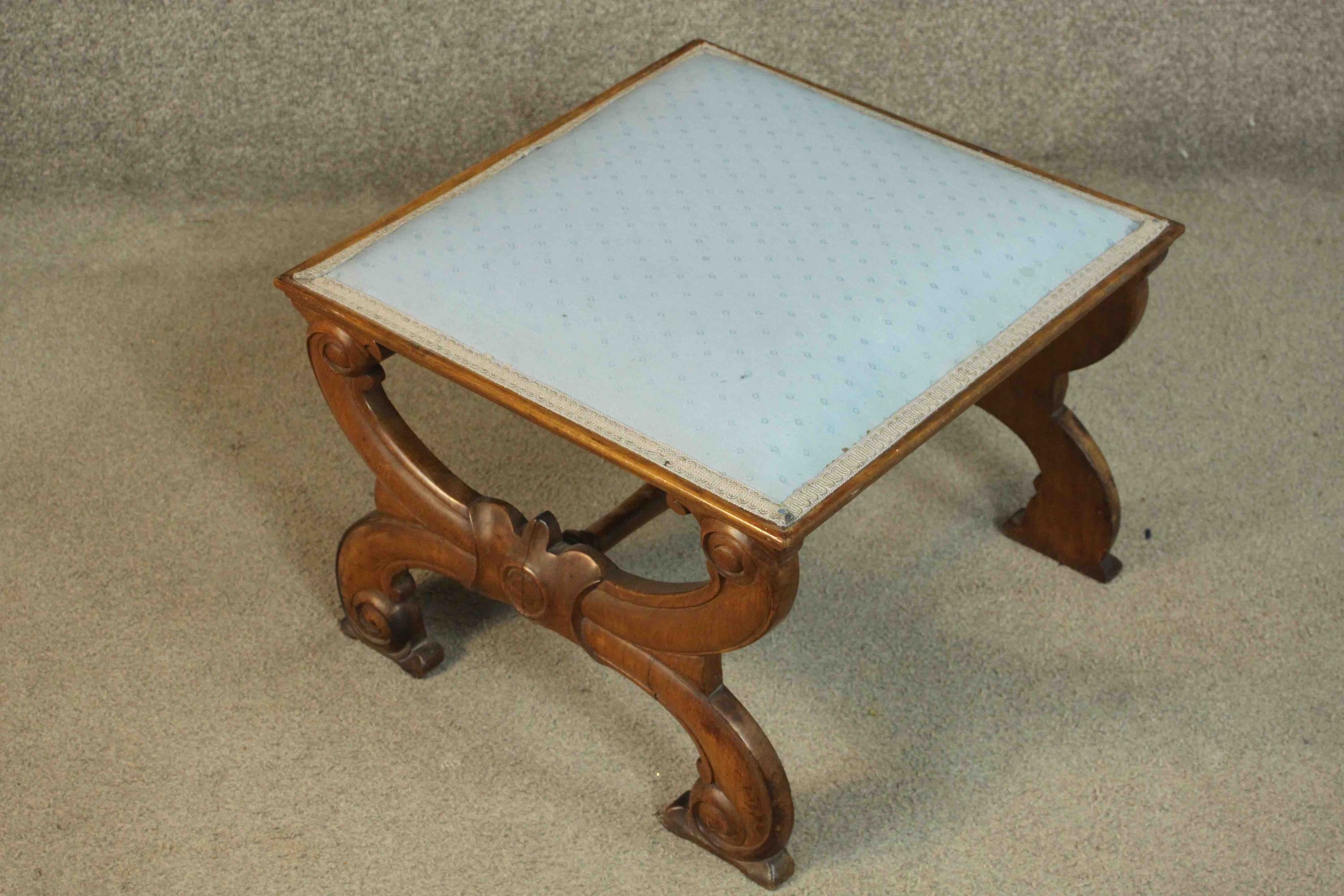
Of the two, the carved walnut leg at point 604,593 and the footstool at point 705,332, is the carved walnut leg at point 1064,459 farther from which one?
the carved walnut leg at point 604,593

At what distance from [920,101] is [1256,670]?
934 mm

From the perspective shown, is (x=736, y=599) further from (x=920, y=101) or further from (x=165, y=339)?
(x=920, y=101)

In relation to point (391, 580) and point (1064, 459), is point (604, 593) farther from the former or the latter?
point (1064, 459)

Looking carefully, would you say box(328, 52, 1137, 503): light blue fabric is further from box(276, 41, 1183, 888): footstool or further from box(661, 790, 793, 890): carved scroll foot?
box(661, 790, 793, 890): carved scroll foot

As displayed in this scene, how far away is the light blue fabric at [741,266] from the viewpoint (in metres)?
1.06

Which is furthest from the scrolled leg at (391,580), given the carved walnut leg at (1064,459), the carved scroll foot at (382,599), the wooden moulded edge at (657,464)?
the carved walnut leg at (1064,459)

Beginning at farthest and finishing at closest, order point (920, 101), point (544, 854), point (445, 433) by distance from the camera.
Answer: point (920, 101)
point (445, 433)
point (544, 854)

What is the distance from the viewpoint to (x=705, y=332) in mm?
1098

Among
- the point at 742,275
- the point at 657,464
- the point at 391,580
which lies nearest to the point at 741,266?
the point at 742,275

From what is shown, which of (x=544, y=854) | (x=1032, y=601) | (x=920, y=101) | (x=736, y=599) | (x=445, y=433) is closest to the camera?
(x=736, y=599)

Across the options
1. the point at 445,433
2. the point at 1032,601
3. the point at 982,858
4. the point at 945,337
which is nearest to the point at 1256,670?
the point at 1032,601

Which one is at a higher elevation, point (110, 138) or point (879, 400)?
point (879, 400)

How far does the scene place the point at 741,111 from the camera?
1321mm

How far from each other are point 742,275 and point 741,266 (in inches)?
0.5
